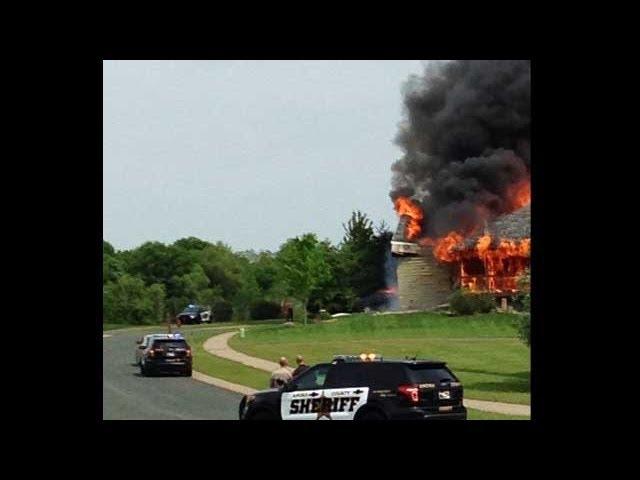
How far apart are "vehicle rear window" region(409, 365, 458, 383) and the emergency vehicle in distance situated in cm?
1676

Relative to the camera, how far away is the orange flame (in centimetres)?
7062

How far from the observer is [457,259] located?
6619 centimetres

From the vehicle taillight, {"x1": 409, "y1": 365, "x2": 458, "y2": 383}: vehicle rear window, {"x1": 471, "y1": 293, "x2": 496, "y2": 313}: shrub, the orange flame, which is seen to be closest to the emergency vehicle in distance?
{"x1": 409, "y1": 365, "x2": 458, "y2": 383}: vehicle rear window

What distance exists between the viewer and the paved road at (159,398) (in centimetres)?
2998

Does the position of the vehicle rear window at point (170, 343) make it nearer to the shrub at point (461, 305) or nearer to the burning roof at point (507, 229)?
the shrub at point (461, 305)

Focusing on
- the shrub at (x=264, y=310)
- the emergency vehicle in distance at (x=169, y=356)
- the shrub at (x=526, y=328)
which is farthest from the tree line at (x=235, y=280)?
the shrub at (x=526, y=328)

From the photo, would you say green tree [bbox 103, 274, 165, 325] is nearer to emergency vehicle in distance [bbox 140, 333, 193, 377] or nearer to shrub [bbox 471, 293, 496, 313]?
emergency vehicle in distance [bbox 140, 333, 193, 377]

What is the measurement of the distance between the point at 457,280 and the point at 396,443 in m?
45.5

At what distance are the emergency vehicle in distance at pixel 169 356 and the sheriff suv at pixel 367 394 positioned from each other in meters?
14.6

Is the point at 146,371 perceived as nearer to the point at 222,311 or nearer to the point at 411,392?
the point at 222,311

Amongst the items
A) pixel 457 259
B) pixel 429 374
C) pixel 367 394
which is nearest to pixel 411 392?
pixel 429 374

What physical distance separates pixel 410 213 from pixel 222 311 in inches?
960
